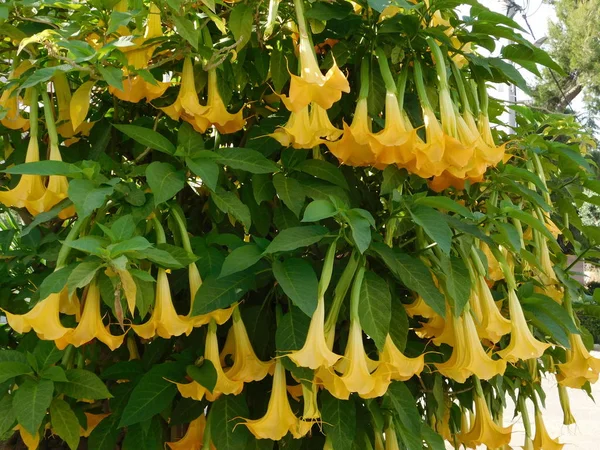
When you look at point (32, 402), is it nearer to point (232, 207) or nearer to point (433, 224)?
point (232, 207)

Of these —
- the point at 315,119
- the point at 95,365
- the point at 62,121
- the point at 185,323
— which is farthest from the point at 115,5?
the point at 95,365

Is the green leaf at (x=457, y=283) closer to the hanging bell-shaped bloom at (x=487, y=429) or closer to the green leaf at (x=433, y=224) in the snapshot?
the green leaf at (x=433, y=224)

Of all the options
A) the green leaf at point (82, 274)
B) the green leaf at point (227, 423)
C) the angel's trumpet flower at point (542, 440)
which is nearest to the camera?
the green leaf at point (82, 274)

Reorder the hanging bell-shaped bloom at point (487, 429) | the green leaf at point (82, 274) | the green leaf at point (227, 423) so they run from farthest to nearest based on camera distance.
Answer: the hanging bell-shaped bloom at point (487, 429), the green leaf at point (227, 423), the green leaf at point (82, 274)

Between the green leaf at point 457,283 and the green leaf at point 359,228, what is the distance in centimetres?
16

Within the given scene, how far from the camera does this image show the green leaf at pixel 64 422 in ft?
3.06

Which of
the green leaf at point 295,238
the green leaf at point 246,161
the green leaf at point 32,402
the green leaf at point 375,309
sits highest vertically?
the green leaf at point 246,161

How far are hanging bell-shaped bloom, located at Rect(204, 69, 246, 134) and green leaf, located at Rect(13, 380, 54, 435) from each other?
42 cm

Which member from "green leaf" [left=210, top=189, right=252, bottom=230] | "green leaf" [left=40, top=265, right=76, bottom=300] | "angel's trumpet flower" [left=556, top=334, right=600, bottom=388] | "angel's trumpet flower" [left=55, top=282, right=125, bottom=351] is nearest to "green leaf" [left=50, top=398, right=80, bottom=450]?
"angel's trumpet flower" [left=55, top=282, right=125, bottom=351]

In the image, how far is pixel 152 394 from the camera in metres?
0.95

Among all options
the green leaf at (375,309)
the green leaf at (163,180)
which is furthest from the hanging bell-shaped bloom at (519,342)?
the green leaf at (163,180)

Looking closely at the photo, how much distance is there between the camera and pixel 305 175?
105 centimetres

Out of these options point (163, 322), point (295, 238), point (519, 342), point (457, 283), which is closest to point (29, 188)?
point (163, 322)

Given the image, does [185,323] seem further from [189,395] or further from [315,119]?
[315,119]
